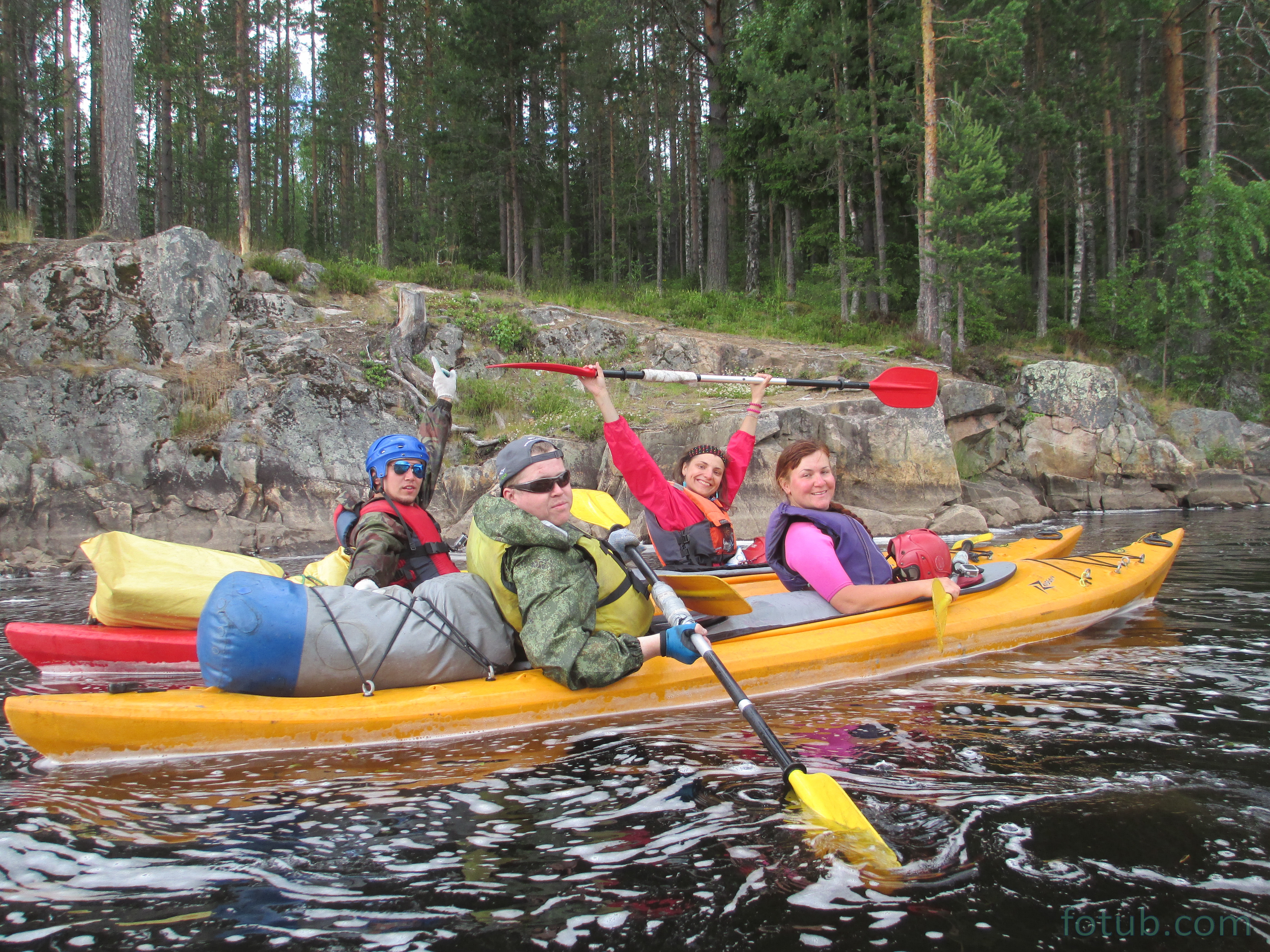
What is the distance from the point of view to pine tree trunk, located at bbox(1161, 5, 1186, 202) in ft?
55.8

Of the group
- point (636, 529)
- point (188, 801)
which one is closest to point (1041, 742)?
point (188, 801)

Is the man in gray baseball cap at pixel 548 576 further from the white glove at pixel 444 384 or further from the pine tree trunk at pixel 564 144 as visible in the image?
the pine tree trunk at pixel 564 144

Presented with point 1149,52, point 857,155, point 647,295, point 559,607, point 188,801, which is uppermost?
point 1149,52

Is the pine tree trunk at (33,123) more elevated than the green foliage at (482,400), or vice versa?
the pine tree trunk at (33,123)

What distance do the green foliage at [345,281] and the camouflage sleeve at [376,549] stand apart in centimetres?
1117

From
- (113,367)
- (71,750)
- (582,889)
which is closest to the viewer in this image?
(582,889)

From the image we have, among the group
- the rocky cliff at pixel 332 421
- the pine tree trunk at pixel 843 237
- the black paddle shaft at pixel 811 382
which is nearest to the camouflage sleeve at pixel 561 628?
the black paddle shaft at pixel 811 382

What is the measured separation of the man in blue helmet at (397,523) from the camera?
3.81m

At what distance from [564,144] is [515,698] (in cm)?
2142

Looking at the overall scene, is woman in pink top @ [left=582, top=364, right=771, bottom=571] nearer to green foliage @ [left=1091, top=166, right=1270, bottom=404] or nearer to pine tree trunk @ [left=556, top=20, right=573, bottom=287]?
pine tree trunk @ [left=556, top=20, right=573, bottom=287]

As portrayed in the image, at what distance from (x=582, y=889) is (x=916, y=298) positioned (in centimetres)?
1805

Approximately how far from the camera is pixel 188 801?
255 centimetres

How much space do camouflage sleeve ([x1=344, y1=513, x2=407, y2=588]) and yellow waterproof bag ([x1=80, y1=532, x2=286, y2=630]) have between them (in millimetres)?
486

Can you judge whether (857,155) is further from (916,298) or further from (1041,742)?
(1041,742)
